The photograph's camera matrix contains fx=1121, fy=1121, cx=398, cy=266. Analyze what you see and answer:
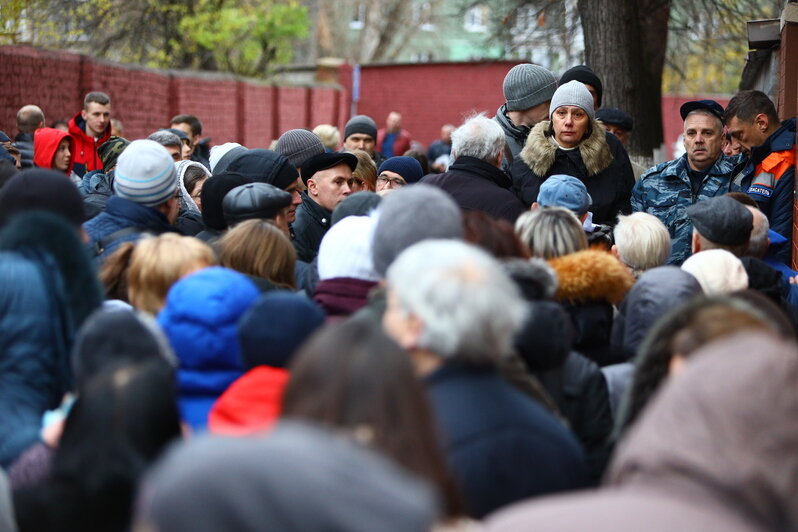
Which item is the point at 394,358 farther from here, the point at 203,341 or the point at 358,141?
the point at 358,141

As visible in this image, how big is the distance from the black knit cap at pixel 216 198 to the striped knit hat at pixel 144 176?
422 millimetres

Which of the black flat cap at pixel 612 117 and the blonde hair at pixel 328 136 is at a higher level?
the black flat cap at pixel 612 117

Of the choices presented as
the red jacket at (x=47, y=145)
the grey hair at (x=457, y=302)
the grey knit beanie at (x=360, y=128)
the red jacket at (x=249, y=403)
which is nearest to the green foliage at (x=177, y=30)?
the grey knit beanie at (x=360, y=128)

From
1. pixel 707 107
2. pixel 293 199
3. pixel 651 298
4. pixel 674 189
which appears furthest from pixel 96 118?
pixel 651 298

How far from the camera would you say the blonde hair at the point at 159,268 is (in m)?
4.19

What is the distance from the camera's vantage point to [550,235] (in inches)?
183

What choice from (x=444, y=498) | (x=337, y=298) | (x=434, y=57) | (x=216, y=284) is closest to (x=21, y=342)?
(x=216, y=284)

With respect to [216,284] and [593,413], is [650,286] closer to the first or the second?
[593,413]

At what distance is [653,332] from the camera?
10.5 ft

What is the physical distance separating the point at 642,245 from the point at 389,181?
2.99 meters

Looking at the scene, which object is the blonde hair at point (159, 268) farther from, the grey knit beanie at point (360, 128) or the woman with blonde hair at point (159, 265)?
the grey knit beanie at point (360, 128)

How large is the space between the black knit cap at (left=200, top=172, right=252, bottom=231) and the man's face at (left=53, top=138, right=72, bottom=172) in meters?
2.54

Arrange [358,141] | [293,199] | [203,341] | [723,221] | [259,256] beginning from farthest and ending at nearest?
1. [358,141]
2. [293,199]
3. [723,221]
4. [259,256]
5. [203,341]

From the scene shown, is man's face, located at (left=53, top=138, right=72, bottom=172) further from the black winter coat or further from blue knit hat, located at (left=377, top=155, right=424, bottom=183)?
the black winter coat
